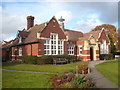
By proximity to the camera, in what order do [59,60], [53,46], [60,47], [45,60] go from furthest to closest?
[60,47] < [53,46] < [59,60] < [45,60]

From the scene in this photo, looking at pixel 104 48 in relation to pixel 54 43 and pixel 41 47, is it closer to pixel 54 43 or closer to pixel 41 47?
pixel 54 43

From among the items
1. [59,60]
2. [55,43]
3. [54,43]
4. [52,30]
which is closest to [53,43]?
[54,43]

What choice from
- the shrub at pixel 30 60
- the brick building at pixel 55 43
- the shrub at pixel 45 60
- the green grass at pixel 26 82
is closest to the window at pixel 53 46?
the brick building at pixel 55 43

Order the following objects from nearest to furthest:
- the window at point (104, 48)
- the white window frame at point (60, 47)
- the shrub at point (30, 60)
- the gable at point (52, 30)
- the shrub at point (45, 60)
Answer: the shrub at point (45, 60), the shrub at point (30, 60), the gable at point (52, 30), the white window frame at point (60, 47), the window at point (104, 48)

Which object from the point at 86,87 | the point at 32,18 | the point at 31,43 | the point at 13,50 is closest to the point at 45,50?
the point at 31,43

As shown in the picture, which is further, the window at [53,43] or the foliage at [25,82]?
the window at [53,43]

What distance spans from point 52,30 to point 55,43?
2.50m

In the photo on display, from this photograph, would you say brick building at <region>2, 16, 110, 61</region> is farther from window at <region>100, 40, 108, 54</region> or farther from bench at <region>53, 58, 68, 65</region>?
bench at <region>53, 58, 68, 65</region>

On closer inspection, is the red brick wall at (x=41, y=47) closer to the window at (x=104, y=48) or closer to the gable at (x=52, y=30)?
the gable at (x=52, y=30)

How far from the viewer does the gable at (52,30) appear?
76.9 ft

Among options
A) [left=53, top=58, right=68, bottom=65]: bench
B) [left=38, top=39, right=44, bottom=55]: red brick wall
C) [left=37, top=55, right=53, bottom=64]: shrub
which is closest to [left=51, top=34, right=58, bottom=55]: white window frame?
[left=38, top=39, right=44, bottom=55]: red brick wall

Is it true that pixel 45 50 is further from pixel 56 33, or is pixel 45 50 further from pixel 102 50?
pixel 102 50

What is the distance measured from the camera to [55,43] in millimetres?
24875

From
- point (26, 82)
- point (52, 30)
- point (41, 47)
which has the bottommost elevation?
point (26, 82)
